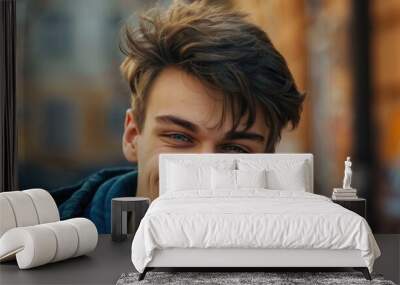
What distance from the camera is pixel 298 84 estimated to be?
6.96 m

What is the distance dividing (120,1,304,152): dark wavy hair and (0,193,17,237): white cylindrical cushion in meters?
2.11

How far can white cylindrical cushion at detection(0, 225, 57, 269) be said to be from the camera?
16.0ft

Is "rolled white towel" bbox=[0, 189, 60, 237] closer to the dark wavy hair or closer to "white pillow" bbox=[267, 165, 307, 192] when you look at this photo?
the dark wavy hair

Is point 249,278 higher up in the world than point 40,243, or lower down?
lower down

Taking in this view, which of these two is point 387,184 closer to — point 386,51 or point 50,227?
point 386,51

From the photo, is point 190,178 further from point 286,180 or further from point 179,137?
point 286,180

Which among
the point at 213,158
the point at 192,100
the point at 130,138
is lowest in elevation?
the point at 213,158

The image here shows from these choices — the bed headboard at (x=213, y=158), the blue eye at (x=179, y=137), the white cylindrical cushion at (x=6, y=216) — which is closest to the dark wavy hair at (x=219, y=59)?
the bed headboard at (x=213, y=158)

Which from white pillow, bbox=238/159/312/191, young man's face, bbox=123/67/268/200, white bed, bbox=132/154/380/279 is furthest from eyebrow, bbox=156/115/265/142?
white bed, bbox=132/154/380/279

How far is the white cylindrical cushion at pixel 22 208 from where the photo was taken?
5.22 meters

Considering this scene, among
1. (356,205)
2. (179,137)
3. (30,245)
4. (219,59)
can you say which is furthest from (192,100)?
(30,245)

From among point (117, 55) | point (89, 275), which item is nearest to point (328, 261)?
point (89, 275)

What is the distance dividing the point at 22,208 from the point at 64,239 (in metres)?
0.48

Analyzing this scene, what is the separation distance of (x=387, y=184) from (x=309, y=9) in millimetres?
2052
